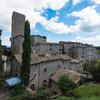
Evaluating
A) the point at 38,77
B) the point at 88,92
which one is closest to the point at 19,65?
the point at 38,77

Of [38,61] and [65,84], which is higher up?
[38,61]

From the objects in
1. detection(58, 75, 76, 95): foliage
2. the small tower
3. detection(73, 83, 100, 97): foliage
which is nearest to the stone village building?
the small tower

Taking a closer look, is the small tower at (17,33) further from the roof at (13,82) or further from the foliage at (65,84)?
the foliage at (65,84)

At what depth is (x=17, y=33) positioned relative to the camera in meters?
57.3

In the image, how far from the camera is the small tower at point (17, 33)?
55562 mm

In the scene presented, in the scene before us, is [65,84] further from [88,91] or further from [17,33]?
[17,33]

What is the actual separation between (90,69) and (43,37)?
1974 inches

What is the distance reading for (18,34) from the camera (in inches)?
2251

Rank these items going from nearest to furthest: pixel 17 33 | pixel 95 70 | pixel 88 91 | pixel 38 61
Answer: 1. pixel 88 91
2. pixel 95 70
3. pixel 38 61
4. pixel 17 33

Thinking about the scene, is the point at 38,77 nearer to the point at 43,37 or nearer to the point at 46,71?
the point at 46,71

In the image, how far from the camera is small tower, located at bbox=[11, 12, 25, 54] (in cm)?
5556

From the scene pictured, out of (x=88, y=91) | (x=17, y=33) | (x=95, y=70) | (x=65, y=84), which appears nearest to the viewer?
(x=88, y=91)

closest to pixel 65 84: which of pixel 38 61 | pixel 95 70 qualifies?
pixel 95 70

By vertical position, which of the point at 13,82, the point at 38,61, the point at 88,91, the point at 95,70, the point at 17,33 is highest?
the point at 17,33
